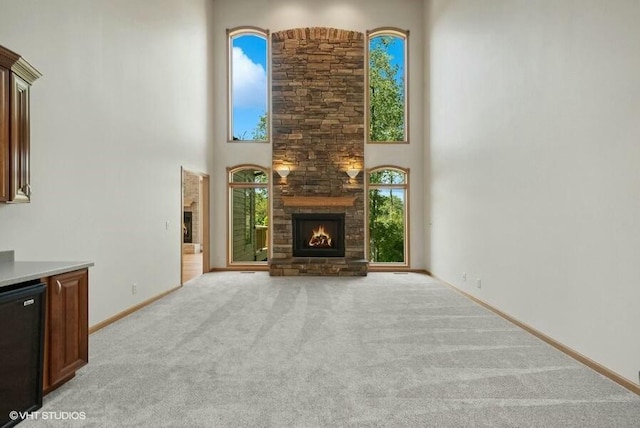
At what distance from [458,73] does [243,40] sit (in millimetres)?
5031

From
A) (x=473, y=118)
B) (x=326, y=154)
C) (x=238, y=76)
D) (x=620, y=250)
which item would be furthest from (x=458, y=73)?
(x=238, y=76)

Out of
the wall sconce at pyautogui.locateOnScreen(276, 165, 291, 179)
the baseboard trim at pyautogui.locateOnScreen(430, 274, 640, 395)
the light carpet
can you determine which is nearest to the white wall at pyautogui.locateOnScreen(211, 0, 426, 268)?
the wall sconce at pyautogui.locateOnScreen(276, 165, 291, 179)

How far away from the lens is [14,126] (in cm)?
272

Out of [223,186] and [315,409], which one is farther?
[223,186]

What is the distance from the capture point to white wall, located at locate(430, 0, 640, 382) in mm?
2842

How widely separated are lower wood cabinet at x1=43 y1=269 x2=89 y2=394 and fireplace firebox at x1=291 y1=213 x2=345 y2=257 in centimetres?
547

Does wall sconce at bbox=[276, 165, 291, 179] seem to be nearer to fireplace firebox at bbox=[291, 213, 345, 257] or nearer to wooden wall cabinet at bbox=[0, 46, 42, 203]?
fireplace firebox at bbox=[291, 213, 345, 257]

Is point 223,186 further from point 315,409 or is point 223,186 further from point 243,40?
point 315,409

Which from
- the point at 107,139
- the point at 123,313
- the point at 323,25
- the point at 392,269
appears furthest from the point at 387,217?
the point at 107,139

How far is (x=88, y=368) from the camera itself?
Answer: 3115mm

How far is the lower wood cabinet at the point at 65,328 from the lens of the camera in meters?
2.61

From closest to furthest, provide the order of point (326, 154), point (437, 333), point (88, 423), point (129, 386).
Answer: point (88, 423) → point (129, 386) → point (437, 333) → point (326, 154)

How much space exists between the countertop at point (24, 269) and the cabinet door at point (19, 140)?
1.57ft

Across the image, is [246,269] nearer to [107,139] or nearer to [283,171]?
[283,171]
